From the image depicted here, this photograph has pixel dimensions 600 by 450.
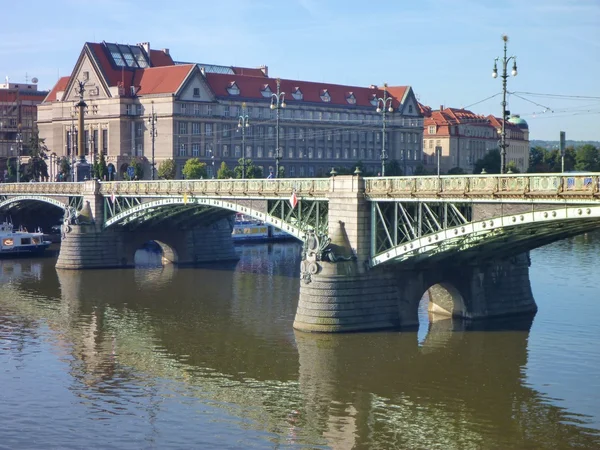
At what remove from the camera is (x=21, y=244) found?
361 feet

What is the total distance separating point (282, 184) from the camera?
68625mm

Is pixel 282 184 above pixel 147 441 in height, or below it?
above

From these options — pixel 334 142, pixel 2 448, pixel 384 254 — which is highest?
pixel 334 142

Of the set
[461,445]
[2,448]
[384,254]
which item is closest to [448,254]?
[384,254]

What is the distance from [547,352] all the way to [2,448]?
29.1 metres

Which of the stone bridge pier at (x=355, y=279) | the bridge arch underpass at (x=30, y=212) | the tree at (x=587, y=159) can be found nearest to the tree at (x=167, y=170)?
the bridge arch underpass at (x=30, y=212)

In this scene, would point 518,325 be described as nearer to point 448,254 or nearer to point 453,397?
point 448,254

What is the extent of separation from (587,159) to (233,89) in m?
59.2

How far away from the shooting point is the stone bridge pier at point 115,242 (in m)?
96.4

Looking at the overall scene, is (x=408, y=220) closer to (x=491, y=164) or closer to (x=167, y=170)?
(x=491, y=164)

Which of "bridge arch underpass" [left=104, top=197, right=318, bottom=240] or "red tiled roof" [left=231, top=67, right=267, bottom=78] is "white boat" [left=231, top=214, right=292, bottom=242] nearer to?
"bridge arch underpass" [left=104, top=197, right=318, bottom=240]

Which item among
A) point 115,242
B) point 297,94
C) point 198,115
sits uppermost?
point 297,94

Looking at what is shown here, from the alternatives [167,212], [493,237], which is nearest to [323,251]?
[493,237]

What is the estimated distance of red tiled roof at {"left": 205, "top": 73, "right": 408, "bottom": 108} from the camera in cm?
17450
